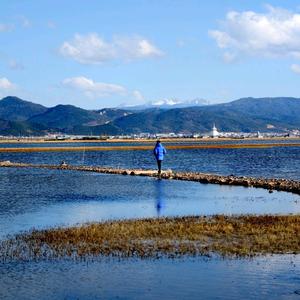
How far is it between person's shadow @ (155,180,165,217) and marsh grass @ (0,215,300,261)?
3921 millimetres

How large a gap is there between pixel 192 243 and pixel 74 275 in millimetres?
4562

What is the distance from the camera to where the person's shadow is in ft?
86.5

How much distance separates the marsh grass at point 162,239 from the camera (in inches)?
654

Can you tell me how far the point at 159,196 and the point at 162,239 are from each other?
13565mm

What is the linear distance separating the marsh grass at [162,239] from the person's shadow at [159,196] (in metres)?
3.92

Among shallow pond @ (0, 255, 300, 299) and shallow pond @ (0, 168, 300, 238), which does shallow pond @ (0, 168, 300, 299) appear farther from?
shallow pond @ (0, 168, 300, 238)

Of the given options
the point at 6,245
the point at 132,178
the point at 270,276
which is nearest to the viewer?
the point at 270,276

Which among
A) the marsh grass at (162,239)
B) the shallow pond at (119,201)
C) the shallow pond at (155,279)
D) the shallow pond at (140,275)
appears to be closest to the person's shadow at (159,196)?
the shallow pond at (119,201)

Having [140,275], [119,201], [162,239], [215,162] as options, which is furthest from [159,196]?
[215,162]

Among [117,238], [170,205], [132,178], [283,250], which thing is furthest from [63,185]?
[283,250]

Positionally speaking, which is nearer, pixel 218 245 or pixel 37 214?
pixel 218 245

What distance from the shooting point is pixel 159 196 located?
32.0 metres

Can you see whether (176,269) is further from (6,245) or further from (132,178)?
(132,178)

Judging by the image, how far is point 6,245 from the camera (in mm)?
17750
